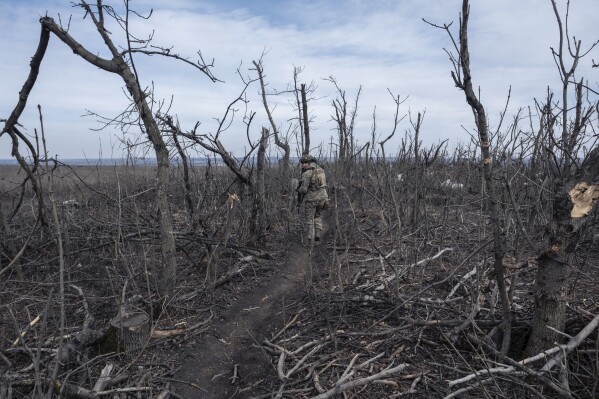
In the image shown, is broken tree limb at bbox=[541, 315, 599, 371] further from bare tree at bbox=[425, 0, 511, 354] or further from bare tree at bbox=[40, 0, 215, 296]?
bare tree at bbox=[40, 0, 215, 296]

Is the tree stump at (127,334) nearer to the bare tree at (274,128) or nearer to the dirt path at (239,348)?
the dirt path at (239,348)

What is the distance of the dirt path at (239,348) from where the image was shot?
3855 millimetres

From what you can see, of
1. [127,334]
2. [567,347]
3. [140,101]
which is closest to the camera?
[567,347]

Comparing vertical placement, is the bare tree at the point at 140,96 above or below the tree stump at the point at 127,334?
above

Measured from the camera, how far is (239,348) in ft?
15.0

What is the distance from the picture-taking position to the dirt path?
3855mm

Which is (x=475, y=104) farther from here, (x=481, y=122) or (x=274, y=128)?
(x=274, y=128)

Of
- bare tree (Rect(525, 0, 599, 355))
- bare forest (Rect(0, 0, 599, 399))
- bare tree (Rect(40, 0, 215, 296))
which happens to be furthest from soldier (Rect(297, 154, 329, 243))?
bare tree (Rect(525, 0, 599, 355))

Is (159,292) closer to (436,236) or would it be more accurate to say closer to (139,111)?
(139,111)

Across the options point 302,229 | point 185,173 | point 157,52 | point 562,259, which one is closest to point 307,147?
point 302,229

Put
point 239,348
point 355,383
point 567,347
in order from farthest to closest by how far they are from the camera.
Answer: point 239,348, point 355,383, point 567,347

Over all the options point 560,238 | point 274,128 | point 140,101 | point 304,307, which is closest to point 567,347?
point 560,238

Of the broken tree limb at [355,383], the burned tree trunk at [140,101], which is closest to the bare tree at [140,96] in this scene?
the burned tree trunk at [140,101]

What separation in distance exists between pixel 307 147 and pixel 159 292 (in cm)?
1083
